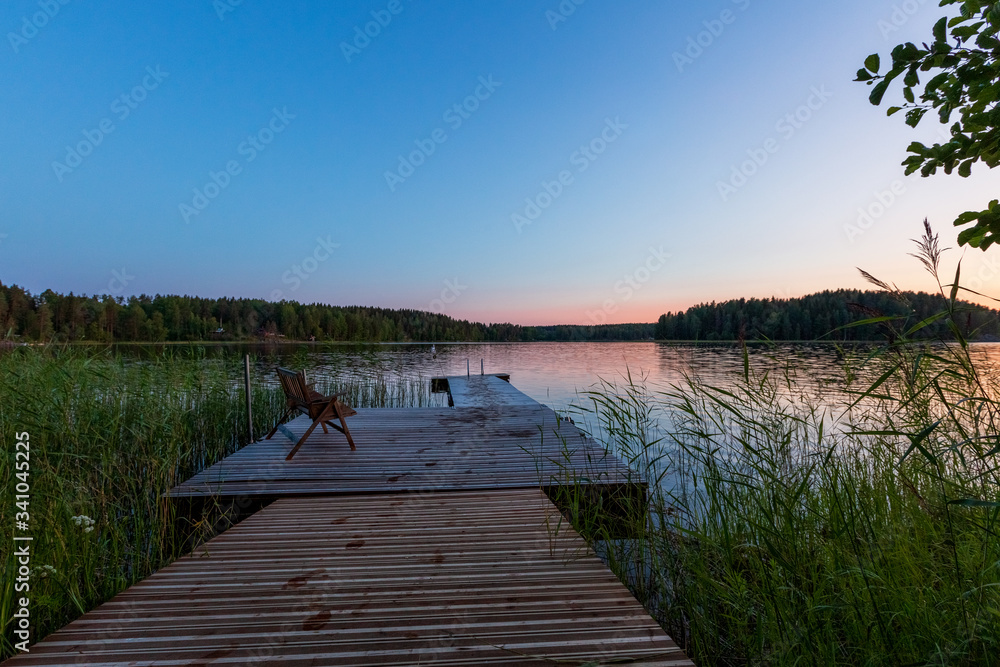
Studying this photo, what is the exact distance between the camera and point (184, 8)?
8.60 m

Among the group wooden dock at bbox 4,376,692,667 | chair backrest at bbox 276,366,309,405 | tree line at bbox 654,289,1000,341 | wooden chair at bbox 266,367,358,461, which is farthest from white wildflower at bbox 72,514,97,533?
tree line at bbox 654,289,1000,341

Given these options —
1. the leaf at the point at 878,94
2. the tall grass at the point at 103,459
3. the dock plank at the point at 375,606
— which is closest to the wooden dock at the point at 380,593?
the dock plank at the point at 375,606

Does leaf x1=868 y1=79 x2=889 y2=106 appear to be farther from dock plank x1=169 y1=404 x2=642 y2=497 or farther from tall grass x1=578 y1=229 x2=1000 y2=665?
dock plank x1=169 y1=404 x2=642 y2=497

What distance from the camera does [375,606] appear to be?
5.74 ft

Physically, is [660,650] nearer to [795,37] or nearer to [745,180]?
[745,180]

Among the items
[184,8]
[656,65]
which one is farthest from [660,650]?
[184,8]

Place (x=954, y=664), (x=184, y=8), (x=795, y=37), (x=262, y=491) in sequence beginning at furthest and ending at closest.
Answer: (x=184, y=8)
(x=795, y=37)
(x=262, y=491)
(x=954, y=664)

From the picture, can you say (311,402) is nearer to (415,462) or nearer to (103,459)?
(415,462)

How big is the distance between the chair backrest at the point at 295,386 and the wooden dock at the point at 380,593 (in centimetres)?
136

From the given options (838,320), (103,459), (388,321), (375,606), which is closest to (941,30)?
(838,320)

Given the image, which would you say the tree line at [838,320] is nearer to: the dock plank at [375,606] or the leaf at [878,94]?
the leaf at [878,94]

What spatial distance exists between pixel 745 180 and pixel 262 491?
9.00 m

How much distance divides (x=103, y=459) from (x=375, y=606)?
2.76 metres

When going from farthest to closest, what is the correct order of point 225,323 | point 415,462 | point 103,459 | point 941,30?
point 225,323
point 415,462
point 103,459
point 941,30
